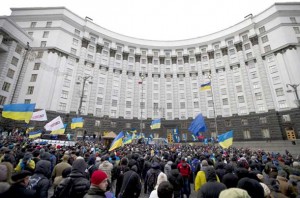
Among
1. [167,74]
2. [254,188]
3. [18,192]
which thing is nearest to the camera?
[18,192]

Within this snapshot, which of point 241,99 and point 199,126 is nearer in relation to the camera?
point 199,126

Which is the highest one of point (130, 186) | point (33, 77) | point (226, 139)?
point (33, 77)

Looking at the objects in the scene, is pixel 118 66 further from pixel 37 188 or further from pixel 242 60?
pixel 37 188

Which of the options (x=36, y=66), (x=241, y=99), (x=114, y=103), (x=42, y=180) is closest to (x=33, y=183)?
(x=42, y=180)

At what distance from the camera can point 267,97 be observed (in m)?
33.2

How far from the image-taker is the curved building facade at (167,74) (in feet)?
104

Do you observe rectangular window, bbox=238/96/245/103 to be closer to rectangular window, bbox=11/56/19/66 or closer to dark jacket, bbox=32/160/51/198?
dark jacket, bbox=32/160/51/198

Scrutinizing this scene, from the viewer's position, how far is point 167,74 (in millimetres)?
45938

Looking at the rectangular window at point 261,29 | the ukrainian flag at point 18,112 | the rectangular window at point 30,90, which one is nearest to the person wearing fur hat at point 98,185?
the ukrainian flag at point 18,112

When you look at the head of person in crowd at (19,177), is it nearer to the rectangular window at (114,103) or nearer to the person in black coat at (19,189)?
the person in black coat at (19,189)

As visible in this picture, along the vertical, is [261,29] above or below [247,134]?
above

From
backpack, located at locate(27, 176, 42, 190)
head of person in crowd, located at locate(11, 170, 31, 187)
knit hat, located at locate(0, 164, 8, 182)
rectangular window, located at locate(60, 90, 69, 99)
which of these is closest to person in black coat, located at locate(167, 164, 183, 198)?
backpack, located at locate(27, 176, 42, 190)

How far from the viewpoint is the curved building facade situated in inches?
1244

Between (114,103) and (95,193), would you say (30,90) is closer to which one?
(114,103)
